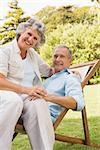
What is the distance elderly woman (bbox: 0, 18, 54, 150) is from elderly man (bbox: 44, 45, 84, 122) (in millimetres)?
169

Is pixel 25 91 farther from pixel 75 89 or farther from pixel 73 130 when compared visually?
pixel 73 130

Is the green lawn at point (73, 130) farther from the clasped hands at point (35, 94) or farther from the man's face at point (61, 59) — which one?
the clasped hands at point (35, 94)

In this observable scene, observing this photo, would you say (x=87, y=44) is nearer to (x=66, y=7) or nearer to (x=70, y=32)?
(x=70, y=32)

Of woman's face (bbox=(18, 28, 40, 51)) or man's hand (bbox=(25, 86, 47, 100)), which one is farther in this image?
woman's face (bbox=(18, 28, 40, 51))

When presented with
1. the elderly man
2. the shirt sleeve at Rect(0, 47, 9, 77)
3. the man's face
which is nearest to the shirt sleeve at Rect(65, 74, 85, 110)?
the elderly man

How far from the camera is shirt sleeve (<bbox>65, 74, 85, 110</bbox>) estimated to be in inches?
140

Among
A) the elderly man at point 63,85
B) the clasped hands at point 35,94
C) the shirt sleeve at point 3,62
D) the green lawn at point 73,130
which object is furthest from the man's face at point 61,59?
the green lawn at point 73,130

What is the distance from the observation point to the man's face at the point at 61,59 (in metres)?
4.04

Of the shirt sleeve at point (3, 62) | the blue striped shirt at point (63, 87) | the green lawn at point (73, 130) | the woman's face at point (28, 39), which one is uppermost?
the woman's face at point (28, 39)

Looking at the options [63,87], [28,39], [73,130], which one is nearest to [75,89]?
[63,87]

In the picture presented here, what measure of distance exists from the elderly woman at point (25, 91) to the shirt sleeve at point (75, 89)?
0.88ft

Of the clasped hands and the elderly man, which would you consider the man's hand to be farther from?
the elderly man

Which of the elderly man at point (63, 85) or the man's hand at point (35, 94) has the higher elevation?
the man's hand at point (35, 94)

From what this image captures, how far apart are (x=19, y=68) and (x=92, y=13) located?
52.6 ft
